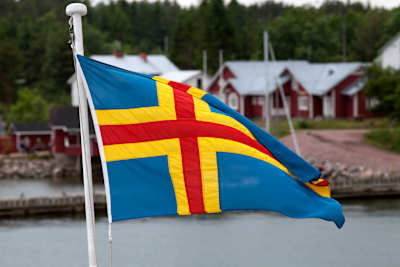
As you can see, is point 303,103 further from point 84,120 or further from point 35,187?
point 84,120

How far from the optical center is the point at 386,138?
46.6 meters

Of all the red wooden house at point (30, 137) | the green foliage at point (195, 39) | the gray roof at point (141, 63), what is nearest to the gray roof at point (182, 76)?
the gray roof at point (141, 63)

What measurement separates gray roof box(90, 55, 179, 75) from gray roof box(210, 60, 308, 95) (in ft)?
42.8

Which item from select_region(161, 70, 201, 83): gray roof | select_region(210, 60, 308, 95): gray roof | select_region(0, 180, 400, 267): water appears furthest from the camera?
select_region(161, 70, 201, 83): gray roof

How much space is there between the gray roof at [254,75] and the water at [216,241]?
28658mm

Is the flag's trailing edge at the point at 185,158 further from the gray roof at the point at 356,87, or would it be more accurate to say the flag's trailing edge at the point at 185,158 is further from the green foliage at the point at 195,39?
the green foliage at the point at 195,39

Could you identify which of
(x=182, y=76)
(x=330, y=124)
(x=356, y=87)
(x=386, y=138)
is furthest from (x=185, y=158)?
(x=182, y=76)

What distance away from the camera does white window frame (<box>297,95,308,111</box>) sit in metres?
59.9

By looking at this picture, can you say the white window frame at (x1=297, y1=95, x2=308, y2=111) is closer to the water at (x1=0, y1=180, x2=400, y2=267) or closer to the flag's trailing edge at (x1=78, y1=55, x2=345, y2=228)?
the water at (x1=0, y1=180, x2=400, y2=267)

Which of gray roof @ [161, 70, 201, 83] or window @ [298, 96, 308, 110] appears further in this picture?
gray roof @ [161, 70, 201, 83]

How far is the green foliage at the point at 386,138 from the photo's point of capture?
45.8m

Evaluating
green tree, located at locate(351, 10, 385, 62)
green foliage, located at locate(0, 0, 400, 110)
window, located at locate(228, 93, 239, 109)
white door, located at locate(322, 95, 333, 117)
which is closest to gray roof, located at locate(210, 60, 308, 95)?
window, located at locate(228, 93, 239, 109)

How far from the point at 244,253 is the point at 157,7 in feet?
378

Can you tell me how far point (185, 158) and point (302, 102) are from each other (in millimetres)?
51525
